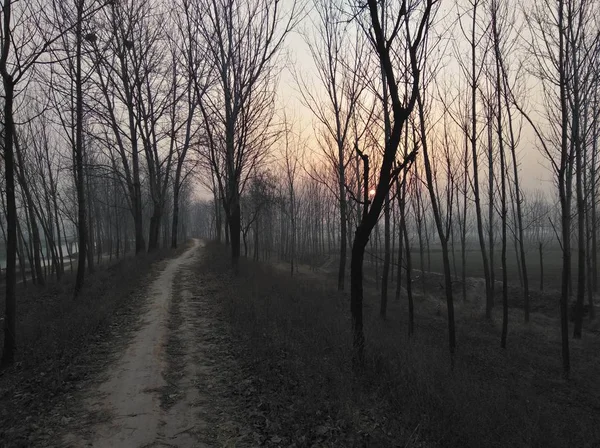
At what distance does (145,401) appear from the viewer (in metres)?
4.50

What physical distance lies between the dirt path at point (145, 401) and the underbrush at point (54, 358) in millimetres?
329

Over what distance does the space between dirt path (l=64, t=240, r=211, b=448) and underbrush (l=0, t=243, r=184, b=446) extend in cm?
33

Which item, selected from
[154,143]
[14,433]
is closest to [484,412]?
[14,433]

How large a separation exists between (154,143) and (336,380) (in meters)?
22.1

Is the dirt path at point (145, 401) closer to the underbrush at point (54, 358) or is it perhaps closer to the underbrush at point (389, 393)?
the underbrush at point (54, 358)

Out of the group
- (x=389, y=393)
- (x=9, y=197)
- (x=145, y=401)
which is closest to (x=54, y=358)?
(x=145, y=401)

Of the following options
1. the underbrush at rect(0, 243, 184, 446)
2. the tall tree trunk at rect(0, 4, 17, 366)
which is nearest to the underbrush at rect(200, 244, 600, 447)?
the underbrush at rect(0, 243, 184, 446)

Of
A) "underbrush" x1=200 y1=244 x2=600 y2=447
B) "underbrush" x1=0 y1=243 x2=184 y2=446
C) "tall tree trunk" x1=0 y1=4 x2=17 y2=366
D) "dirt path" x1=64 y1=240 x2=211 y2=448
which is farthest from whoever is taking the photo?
"tall tree trunk" x1=0 y1=4 x2=17 y2=366

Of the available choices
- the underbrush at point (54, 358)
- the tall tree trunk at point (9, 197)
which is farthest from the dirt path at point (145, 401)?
the tall tree trunk at point (9, 197)

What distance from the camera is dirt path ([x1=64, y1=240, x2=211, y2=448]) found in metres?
3.76

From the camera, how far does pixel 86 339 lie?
656cm

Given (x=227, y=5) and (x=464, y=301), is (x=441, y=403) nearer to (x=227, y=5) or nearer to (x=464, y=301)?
(x=227, y=5)

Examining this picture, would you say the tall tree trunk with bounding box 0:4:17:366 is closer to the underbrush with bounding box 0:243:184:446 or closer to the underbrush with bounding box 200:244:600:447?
the underbrush with bounding box 0:243:184:446

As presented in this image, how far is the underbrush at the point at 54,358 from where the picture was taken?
410 cm
